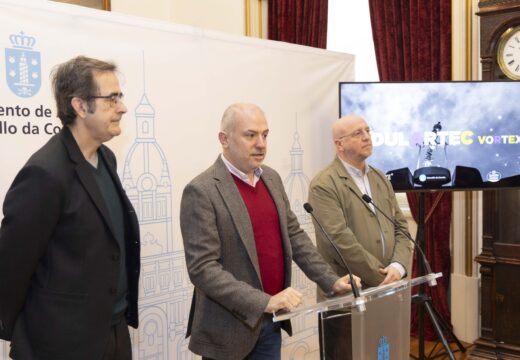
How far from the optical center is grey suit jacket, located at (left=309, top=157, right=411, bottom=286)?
2729 millimetres

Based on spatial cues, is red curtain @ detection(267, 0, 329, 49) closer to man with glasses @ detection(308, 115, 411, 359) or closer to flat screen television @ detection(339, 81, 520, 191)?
flat screen television @ detection(339, 81, 520, 191)

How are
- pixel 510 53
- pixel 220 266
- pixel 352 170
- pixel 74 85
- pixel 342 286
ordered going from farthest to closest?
pixel 510 53
pixel 352 170
pixel 342 286
pixel 220 266
pixel 74 85

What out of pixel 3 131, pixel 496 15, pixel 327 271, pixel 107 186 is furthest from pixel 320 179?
pixel 496 15

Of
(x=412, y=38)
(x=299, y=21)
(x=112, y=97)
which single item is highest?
Result: (x=299, y=21)

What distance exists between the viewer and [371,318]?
1926 mm

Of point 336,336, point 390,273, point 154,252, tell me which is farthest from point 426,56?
point 336,336

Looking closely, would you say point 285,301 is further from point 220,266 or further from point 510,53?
point 510,53

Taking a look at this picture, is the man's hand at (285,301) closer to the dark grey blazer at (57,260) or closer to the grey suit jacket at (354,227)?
the dark grey blazer at (57,260)

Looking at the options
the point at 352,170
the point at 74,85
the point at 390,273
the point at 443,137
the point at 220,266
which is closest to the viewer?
the point at 74,85

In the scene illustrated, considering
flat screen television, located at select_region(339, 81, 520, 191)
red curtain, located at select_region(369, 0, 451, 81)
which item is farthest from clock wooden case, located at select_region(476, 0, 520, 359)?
red curtain, located at select_region(369, 0, 451, 81)

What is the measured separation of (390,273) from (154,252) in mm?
1112

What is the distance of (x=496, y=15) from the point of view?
3871 mm

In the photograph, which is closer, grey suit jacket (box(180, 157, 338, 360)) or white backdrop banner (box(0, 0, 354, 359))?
grey suit jacket (box(180, 157, 338, 360))

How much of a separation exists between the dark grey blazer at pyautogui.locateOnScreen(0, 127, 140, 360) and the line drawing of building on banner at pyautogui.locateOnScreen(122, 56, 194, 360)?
0.99m
